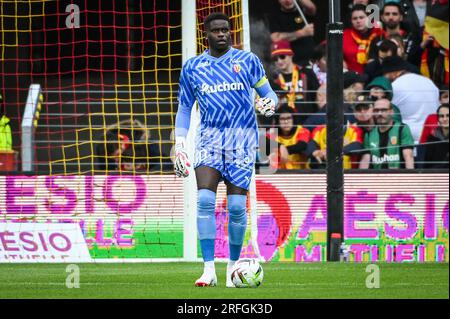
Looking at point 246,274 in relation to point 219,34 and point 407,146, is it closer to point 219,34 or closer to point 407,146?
point 219,34

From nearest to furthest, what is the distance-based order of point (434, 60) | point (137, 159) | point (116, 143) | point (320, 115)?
point (116, 143)
point (137, 159)
point (320, 115)
point (434, 60)

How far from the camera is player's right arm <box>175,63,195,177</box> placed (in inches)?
357

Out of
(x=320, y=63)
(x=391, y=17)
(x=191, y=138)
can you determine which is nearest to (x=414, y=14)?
(x=391, y=17)

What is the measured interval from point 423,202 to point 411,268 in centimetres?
411

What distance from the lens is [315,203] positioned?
14938 mm

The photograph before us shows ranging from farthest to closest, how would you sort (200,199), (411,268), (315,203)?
(315,203) → (411,268) → (200,199)

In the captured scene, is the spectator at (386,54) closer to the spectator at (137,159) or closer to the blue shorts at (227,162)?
the spectator at (137,159)

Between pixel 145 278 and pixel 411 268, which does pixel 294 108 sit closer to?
pixel 411 268

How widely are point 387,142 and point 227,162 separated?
7.10 metres

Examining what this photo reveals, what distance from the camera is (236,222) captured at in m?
8.97

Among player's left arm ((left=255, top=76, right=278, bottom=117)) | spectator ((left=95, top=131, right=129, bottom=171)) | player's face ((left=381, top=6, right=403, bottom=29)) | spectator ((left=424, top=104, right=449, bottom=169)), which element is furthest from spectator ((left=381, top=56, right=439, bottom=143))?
player's left arm ((left=255, top=76, right=278, bottom=117))

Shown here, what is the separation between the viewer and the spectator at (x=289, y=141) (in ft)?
51.0

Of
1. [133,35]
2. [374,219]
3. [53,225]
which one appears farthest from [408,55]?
[53,225]

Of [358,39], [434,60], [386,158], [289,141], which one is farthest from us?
[434,60]
